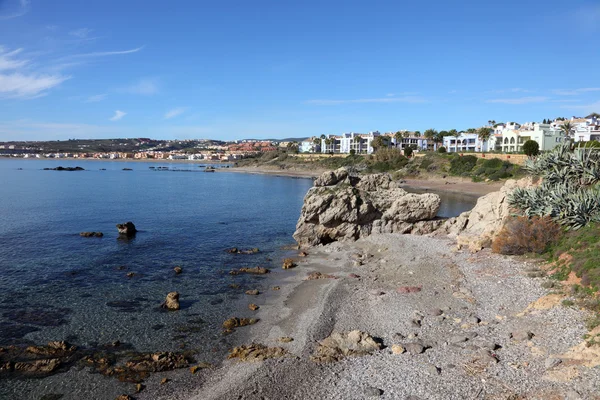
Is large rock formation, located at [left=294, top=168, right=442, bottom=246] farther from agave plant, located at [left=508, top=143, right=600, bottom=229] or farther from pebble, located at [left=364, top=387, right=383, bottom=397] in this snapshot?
pebble, located at [left=364, top=387, right=383, bottom=397]

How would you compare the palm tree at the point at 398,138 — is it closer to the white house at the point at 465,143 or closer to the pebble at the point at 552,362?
the white house at the point at 465,143

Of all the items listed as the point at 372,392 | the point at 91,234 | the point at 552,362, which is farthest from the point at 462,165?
the point at 372,392

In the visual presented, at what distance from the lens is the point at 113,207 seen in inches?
2165

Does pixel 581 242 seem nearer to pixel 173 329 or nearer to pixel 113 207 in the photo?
pixel 173 329

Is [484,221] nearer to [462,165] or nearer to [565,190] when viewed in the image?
[565,190]

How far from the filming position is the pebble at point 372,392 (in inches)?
422

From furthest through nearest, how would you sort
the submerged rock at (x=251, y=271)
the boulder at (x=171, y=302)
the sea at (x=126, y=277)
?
1. the submerged rock at (x=251, y=271)
2. the boulder at (x=171, y=302)
3. the sea at (x=126, y=277)

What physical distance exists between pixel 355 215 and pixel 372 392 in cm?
2061

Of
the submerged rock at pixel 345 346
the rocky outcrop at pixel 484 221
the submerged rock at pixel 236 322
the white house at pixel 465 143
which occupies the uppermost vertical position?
the white house at pixel 465 143

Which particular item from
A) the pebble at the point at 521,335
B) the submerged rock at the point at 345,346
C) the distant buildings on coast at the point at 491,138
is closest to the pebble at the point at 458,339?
the pebble at the point at 521,335

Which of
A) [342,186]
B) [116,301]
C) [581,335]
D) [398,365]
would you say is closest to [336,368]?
[398,365]

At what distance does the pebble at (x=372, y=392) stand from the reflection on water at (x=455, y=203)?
33303mm

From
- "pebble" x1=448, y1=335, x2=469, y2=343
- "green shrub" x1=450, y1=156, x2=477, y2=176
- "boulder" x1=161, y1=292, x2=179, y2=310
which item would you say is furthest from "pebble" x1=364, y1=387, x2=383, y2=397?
"green shrub" x1=450, y1=156, x2=477, y2=176

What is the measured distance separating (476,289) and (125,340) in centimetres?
1441
